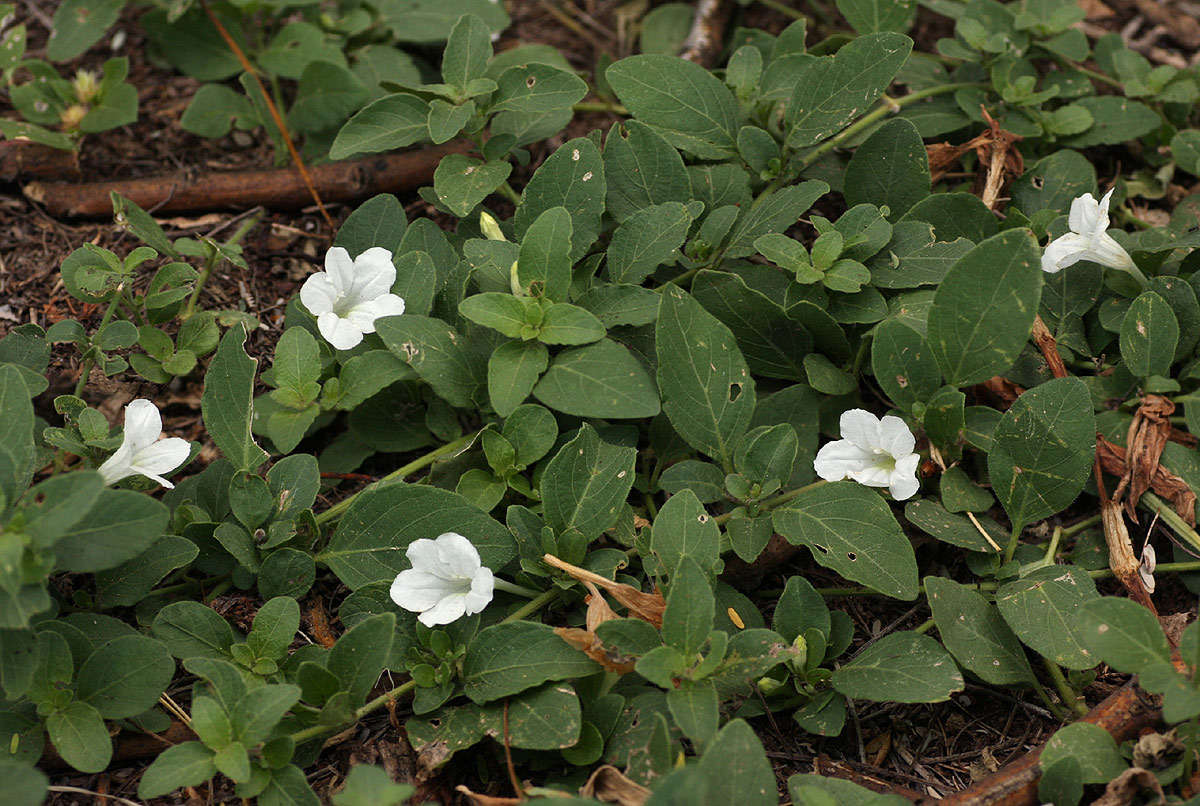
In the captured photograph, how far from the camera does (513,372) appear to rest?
2566mm

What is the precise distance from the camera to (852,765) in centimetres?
240

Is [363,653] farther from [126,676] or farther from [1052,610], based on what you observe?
[1052,610]

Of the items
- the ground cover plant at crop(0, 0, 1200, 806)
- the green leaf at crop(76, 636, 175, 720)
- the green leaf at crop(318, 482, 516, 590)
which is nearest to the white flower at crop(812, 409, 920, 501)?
the ground cover plant at crop(0, 0, 1200, 806)

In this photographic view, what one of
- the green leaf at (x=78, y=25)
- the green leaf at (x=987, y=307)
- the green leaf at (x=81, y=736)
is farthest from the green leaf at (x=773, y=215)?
the green leaf at (x=78, y=25)

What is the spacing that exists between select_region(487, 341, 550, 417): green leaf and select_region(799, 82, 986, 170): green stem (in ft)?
3.63

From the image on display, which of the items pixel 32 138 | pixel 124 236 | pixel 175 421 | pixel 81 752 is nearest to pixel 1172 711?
pixel 81 752

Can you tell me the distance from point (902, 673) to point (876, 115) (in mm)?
1797

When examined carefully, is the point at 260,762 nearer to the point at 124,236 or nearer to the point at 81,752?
the point at 81,752

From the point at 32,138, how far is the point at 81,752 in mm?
2044

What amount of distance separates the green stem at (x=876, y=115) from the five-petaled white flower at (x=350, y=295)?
4.35 feet

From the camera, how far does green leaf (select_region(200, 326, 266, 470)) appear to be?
261 cm

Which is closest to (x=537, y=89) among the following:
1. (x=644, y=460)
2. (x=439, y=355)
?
(x=439, y=355)

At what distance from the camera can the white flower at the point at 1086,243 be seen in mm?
2674

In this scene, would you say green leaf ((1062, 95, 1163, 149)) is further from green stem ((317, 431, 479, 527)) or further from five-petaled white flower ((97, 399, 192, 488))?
five-petaled white flower ((97, 399, 192, 488))
